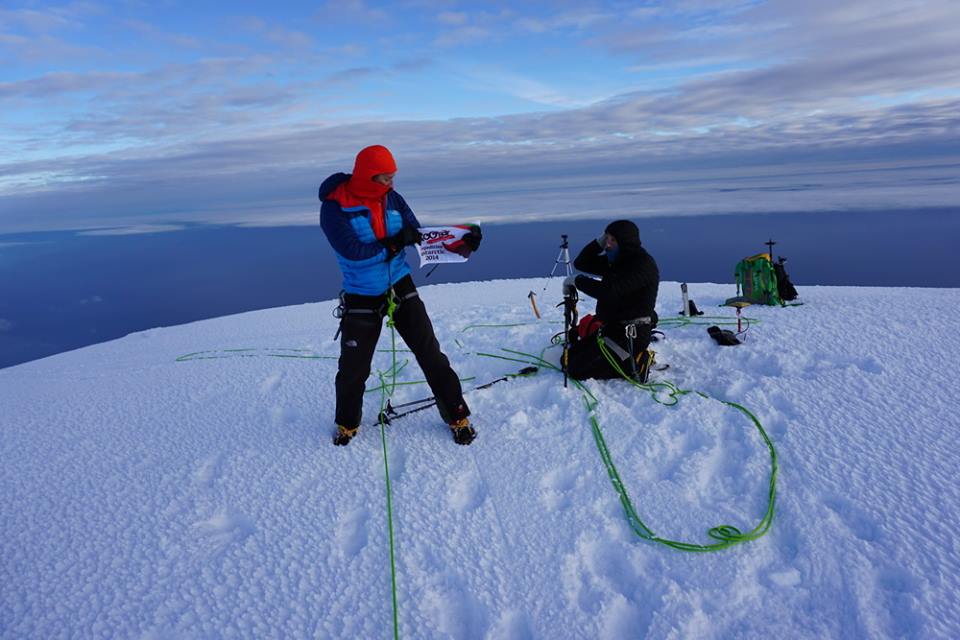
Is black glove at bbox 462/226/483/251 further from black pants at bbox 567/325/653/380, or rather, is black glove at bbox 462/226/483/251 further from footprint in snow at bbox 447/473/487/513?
footprint in snow at bbox 447/473/487/513

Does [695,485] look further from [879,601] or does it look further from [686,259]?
[686,259]

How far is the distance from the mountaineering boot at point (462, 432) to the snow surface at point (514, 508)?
0.34ft

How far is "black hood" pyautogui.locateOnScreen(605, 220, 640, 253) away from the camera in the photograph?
4.40 meters

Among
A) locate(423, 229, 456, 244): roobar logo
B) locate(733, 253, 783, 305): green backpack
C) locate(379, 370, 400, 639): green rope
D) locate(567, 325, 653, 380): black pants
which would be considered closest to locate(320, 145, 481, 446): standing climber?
locate(423, 229, 456, 244): roobar logo

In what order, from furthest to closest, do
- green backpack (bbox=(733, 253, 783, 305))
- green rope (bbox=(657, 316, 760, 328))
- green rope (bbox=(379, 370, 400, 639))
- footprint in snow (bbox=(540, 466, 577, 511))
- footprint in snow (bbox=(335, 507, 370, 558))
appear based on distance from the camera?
green backpack (bbox=(733, 253, 783, 305)), green rope (bbox=(657, 316, 760, 328)), footprint in snow (bbox=(540, 466, 577, 511)), footprint in snow (bbox=(335, 507, 370, 558)), green rope (bbox=(379, 370, 400, 639))

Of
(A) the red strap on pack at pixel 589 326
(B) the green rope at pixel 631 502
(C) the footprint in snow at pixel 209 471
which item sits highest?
(A) the red strap on pack at pixel 589 326

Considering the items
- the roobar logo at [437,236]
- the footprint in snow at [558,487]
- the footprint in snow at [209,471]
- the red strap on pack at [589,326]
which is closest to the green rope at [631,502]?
the footprint in snow at [558,487]

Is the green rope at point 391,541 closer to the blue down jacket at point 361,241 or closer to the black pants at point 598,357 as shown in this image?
the blue down jacket at point 361,241

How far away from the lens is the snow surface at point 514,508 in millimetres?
2346

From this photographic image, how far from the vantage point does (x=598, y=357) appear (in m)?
4.51

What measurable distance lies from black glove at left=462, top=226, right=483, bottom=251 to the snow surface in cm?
143

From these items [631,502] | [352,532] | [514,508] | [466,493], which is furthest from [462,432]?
[631,502]

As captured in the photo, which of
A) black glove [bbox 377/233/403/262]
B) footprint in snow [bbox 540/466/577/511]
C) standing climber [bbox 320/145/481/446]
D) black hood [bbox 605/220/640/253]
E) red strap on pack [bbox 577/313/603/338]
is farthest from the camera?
red strap on pack [bbox 577/313/603/338]

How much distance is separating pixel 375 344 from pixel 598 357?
2.04 metres
